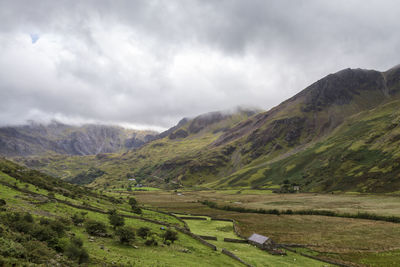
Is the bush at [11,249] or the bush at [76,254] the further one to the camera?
the bush at [76,254]

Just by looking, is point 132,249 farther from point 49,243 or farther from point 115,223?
point 49,243

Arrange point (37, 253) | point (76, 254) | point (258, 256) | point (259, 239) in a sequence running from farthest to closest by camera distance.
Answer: point (259, 239) < point (258, 256) < point (76, 254) < point (37, 253)

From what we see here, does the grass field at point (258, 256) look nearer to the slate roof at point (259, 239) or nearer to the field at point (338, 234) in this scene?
the slate roof at point (259, 239)

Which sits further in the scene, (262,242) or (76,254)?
(262,242)

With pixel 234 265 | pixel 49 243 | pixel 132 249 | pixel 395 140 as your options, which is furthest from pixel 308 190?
pixel 49 243

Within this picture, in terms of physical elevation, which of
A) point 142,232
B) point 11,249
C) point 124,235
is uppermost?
point 11,249

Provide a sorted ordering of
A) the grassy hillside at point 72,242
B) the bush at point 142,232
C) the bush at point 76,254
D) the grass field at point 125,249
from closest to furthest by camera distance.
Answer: the grassy hillside at point 72,242, the bush at point 76,254, the grass field at point 125,249, the bush at point 142,232

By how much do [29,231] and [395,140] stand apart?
241 m

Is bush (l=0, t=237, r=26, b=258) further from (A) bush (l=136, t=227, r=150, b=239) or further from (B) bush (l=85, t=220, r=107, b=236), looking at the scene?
(A) bush (l=136, t=227, r=150, b=239)

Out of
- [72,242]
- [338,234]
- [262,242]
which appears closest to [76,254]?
[72,242]

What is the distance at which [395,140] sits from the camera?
184625mm

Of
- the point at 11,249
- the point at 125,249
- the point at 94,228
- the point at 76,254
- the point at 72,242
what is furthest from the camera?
the point at 94,228

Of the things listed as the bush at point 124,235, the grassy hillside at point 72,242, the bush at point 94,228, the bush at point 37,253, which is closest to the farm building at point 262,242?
the grassy hillside at point 72,242

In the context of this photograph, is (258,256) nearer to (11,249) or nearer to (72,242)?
(72,242)
